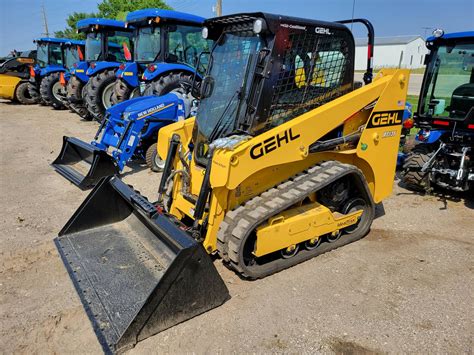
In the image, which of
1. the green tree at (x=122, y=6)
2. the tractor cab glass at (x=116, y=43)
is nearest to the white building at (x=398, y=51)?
the green tree at (x=122, y=6)

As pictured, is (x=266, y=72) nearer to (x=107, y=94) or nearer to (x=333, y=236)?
(x=333, y=236)

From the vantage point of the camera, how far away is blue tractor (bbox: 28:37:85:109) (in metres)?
14.4

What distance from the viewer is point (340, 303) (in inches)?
121

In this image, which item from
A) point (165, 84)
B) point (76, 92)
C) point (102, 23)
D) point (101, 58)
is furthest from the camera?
point (76, 92)

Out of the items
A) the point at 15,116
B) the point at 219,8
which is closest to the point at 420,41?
the point at 219,8

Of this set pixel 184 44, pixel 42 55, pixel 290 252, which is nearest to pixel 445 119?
pixel 290 252

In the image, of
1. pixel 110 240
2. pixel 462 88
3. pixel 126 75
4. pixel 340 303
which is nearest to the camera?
pixel 340 303

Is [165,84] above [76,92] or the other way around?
above

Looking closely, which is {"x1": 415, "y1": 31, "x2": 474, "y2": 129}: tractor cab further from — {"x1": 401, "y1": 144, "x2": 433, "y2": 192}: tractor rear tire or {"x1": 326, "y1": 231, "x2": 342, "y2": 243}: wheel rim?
{"x1": 326, "y1": 231, "x2": 342, "y2": 243}: wheel rim

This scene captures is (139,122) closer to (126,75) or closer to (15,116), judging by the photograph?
(126,75)

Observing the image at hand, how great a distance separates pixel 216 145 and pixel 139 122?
10.9 feet

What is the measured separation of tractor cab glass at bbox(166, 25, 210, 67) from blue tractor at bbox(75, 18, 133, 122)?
6.50 ft

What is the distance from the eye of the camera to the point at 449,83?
216 inches

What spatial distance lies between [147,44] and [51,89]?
281 inches
